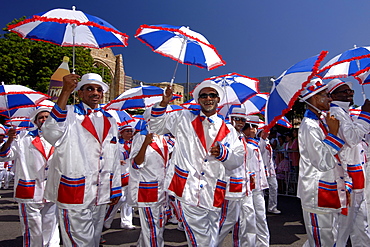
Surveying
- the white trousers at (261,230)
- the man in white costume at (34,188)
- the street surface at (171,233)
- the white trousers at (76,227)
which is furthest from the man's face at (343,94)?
the man in white costume at (34,188)

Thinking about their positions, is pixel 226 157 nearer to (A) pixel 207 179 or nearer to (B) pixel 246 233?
(A) pixel 207 179

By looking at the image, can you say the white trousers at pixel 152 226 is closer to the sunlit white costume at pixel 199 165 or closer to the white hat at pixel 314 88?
the sunlit white costume at pixel 199 165

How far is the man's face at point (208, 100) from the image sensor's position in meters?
3.85

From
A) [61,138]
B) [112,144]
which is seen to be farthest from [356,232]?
[61,138]

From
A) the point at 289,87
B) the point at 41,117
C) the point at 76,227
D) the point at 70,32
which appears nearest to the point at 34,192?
the point at 41,117

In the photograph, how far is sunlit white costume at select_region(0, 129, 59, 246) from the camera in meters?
4.73

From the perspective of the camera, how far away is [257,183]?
5.37m

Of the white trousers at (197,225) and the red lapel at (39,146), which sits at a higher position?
the red lapel at (39,146)

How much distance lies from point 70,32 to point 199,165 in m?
2.40

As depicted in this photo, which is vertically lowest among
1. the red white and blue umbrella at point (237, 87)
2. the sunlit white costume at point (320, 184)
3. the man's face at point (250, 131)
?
the sunlit white costume at point (320, 184)

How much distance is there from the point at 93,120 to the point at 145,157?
Result: 130 centimetres

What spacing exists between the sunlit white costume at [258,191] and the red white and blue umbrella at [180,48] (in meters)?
1.85

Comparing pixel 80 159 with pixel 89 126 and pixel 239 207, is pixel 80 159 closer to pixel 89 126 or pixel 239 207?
pixel 89 126

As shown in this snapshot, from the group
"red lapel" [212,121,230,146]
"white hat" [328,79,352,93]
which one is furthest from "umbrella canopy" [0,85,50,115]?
"white hat" [328,79,352,93]
